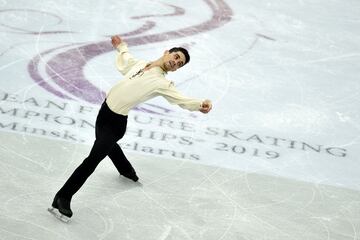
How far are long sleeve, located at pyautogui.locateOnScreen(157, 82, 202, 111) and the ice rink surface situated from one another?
973 millimetres

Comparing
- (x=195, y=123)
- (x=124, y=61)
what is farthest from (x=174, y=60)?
(x=195, y=123)

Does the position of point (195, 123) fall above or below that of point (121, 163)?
below


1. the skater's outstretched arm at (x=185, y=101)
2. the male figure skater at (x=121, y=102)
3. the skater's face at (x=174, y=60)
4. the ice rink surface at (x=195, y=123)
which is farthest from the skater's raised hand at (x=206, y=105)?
the ice rink surface at (x=195, y=123)

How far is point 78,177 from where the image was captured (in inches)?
252

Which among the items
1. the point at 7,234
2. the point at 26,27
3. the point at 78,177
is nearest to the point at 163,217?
the point at 78,177

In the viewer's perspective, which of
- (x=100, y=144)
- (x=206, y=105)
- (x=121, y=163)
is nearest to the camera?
(x=206, y=105)

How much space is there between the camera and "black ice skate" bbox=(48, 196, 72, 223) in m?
6.40

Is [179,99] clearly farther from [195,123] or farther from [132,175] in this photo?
[195,123]

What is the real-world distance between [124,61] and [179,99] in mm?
654

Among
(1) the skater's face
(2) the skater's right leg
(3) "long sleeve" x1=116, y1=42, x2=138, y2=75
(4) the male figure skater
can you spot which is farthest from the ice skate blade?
(1) the skater's face

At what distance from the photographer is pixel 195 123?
833cm

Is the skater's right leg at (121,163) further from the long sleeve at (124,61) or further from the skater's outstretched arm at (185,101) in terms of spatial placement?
the skater's outstretched arm at (185,101)

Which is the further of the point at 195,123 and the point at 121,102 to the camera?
the point at 195,123

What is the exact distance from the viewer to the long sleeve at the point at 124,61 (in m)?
6.61
